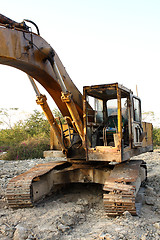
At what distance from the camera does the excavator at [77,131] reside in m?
4.66

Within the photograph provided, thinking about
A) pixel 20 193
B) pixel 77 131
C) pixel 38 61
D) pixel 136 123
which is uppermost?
pixel 38 61

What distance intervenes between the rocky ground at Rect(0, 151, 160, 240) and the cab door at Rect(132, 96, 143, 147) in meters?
1.33

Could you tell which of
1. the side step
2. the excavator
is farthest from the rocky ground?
the excavator

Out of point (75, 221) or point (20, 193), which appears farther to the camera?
point (20, 193)

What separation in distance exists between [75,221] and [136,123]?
9.56ft

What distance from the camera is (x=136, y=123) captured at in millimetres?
6516

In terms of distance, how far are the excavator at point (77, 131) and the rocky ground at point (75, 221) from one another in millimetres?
261

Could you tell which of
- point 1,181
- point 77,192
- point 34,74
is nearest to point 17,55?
point 34,74

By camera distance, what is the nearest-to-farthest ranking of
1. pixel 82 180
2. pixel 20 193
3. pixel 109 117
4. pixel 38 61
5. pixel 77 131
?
pixel 38 61 < pixel 20 193 < pixel 77 131 < pixel 82 180 < pixel 109 117

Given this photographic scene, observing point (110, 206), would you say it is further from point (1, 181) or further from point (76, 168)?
point (1, 181)

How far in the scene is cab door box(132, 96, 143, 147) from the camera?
6.24 meters

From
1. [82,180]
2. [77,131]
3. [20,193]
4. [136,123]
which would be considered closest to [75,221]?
[20,193]

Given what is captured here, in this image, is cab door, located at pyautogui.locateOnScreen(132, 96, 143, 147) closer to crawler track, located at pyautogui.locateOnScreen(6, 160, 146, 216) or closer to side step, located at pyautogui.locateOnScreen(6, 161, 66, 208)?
crawler track, located at pyautogui.locateOnScreen(6, 160, 146, 216)

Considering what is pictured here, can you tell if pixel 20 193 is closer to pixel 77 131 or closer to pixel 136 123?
pixel 77 131
